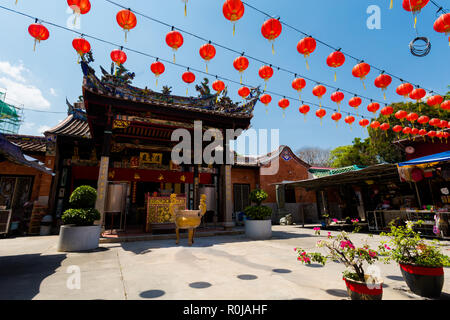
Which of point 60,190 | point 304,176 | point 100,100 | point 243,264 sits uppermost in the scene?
point 100,100

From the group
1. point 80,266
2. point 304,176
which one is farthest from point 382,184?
point 80,266

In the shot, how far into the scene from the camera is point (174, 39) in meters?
5.27

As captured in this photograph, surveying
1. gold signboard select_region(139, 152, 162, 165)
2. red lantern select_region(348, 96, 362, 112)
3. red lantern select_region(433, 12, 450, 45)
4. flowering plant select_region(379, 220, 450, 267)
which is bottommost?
flowering plant select_region(379, 220, 450, 267)

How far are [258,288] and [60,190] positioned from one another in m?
11.0

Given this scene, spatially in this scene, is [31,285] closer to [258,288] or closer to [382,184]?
[258,288]

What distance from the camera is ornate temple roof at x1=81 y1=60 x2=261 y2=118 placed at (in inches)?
285

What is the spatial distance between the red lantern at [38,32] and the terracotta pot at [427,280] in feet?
25.5

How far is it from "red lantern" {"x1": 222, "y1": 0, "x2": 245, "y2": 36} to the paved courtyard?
186 inches

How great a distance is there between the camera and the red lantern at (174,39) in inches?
206

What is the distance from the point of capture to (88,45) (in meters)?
5.41

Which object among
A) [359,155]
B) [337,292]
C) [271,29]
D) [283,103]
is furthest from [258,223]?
[359,155]

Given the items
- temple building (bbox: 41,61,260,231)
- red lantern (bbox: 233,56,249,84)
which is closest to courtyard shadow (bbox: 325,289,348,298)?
red lantern (bbox: 233,56,249,84)

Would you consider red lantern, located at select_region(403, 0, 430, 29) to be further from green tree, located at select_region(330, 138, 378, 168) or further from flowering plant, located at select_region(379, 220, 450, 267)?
green tree, located at select_region(330, 138, 378, 168)

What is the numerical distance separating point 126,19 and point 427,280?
270 inches
